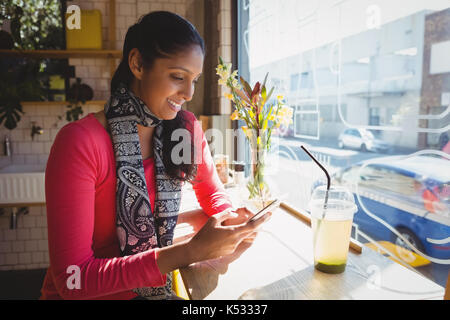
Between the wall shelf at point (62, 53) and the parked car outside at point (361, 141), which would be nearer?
the parked car outside at point (361, 141)

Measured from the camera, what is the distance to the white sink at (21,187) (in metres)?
2.81

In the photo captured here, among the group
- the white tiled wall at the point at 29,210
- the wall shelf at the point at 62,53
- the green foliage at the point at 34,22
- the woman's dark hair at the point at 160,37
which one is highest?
the green foliage at the point at 34,22

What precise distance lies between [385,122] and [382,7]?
0.37m

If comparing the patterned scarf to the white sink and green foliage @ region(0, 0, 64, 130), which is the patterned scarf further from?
A: green foliage @ region(0, 0, 64, 130)

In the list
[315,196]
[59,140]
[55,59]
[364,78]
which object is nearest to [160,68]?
[59,140]

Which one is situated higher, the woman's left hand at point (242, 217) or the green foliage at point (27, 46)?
the green foliage at point (27, 46)

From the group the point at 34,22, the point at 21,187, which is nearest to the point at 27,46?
the point at 34,22

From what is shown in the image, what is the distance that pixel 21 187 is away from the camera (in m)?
2.83

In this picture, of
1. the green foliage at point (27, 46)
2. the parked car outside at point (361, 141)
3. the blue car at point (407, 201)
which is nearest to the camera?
the blue car at point (407, 201)

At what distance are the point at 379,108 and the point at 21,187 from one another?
274 centimetres

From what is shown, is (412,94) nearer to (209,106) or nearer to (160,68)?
(160,68)

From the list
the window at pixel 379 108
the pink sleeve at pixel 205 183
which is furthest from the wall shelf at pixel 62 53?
the pink sleeve at pixel 205 183

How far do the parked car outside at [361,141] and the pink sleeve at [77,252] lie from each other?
2.59 ft

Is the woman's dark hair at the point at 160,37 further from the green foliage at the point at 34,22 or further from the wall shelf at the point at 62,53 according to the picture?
the green foliage at the point at 34,22
